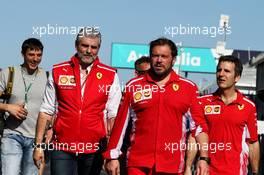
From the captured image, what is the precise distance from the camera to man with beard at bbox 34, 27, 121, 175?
274 inches

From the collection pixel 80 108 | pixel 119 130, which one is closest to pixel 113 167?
pixel 119 130

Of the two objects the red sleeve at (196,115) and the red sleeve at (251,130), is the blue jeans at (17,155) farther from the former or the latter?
the red sleeve at (251,130)

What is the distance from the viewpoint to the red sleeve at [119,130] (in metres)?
6.60

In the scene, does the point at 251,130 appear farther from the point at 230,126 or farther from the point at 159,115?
the point at 159,115

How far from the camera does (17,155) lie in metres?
7.99

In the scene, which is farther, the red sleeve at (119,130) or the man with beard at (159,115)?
the red sleeve at (119,130)

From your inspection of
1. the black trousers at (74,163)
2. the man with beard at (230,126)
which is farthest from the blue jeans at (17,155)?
the man with beard at (230,126)

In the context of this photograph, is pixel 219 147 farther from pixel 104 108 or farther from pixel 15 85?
pixel 15 85

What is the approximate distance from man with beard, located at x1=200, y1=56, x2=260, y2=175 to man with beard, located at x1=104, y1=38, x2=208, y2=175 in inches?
54.1

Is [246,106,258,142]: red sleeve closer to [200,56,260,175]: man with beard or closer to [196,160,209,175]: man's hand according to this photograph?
[200,56,260,175]: man with beard

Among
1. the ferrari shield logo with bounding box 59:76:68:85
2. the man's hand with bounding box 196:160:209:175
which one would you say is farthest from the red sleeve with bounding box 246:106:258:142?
the ferrari shield logo with bounding box 59:76:68:85

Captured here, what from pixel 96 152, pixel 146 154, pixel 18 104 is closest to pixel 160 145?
pixel 146 154

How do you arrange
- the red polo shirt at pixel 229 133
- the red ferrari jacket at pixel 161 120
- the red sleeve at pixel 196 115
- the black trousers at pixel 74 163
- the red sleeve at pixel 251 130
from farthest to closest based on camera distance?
the red sleeve at pixel 251 130
the red polo shirt at pixel 229 133
the black trousers at pixel 74 163
the red sleeve at pixel 196 115
the red ferrari jacket at pixel 161 120

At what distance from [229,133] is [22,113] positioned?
7.11 ft
